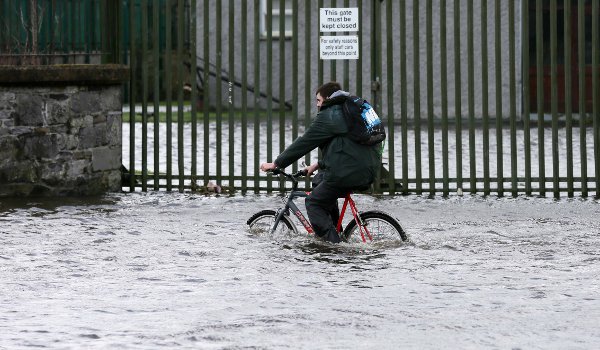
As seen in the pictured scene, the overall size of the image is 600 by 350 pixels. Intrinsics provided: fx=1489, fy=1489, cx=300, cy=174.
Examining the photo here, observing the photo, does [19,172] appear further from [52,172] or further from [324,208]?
[324,208]

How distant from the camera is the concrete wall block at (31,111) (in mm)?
14961

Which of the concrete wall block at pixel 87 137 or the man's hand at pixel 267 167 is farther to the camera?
the concrete wall block at pixel 87 137

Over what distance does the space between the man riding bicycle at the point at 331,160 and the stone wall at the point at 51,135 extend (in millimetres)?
4228

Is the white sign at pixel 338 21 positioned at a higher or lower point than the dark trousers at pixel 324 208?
higher

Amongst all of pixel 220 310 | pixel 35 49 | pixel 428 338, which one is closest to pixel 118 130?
pixel 35 49

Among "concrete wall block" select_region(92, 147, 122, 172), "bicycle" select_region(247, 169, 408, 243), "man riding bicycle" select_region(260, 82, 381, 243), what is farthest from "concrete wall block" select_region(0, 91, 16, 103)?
"man riding bicycle" select_region(260, 82, 381, 243)

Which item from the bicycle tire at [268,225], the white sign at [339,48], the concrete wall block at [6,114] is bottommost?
the bicycle tire at [268,225]

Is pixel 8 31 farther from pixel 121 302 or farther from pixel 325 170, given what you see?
pixel 121 302

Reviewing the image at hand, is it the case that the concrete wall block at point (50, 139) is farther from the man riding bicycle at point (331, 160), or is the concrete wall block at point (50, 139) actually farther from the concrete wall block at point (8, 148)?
the man riding bicycle at point (331, 160)

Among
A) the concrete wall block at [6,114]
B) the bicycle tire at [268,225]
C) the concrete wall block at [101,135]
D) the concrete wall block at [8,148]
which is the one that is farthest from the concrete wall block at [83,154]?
the bicycle tire at [268,225]

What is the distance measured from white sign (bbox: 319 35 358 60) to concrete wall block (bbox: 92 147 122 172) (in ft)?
7.83

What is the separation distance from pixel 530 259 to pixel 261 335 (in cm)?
341

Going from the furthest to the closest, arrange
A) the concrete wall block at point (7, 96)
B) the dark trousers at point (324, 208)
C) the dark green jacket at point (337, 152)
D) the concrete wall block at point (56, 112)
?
the concrete wall block at point (56, 112) → the concrete wall block at point (7, 96) → the dark trousers at point (324, 208) → the dark green jacket at point (337, 152)

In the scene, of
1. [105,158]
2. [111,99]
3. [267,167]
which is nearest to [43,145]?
[105,158]
